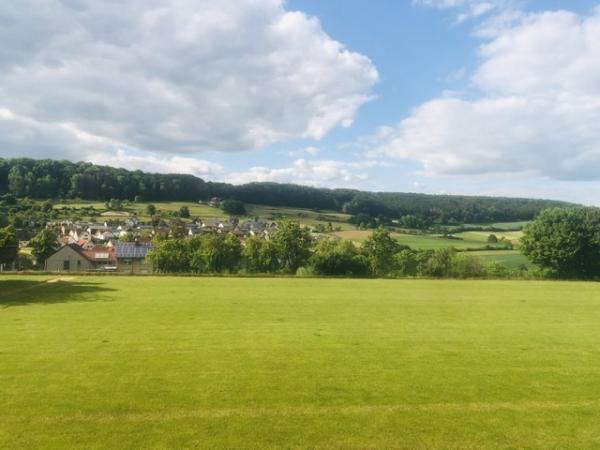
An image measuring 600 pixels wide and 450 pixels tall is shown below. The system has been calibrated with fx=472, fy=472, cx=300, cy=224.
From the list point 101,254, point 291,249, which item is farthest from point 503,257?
point 101,254

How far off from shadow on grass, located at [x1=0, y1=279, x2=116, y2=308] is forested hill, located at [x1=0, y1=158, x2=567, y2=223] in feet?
414

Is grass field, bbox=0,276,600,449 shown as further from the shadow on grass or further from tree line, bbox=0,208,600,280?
tree line, bbox=0,208,600,280

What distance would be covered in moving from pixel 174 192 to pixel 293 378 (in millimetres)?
→ 170657

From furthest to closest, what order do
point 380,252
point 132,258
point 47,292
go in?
point 132,258 → point 380,252 → point 47,292

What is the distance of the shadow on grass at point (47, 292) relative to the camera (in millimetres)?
28150

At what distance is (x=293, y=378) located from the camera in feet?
42.0

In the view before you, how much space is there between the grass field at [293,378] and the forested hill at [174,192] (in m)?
135

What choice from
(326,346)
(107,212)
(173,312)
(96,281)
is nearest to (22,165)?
(107,212)

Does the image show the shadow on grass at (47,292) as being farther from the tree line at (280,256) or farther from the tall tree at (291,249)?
the tall tree at (291,249)

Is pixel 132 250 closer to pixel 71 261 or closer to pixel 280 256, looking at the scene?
pixel 71 261

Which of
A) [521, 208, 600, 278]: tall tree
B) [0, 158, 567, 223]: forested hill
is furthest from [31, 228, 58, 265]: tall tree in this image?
[521, 208, 600, 278]: tall tree

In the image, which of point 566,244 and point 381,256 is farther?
point 381,256

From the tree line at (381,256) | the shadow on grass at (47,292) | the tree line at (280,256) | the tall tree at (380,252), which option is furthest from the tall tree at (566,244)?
the shadow on grass at (47,292)

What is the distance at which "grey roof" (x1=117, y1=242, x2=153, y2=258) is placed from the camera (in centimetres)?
8862
